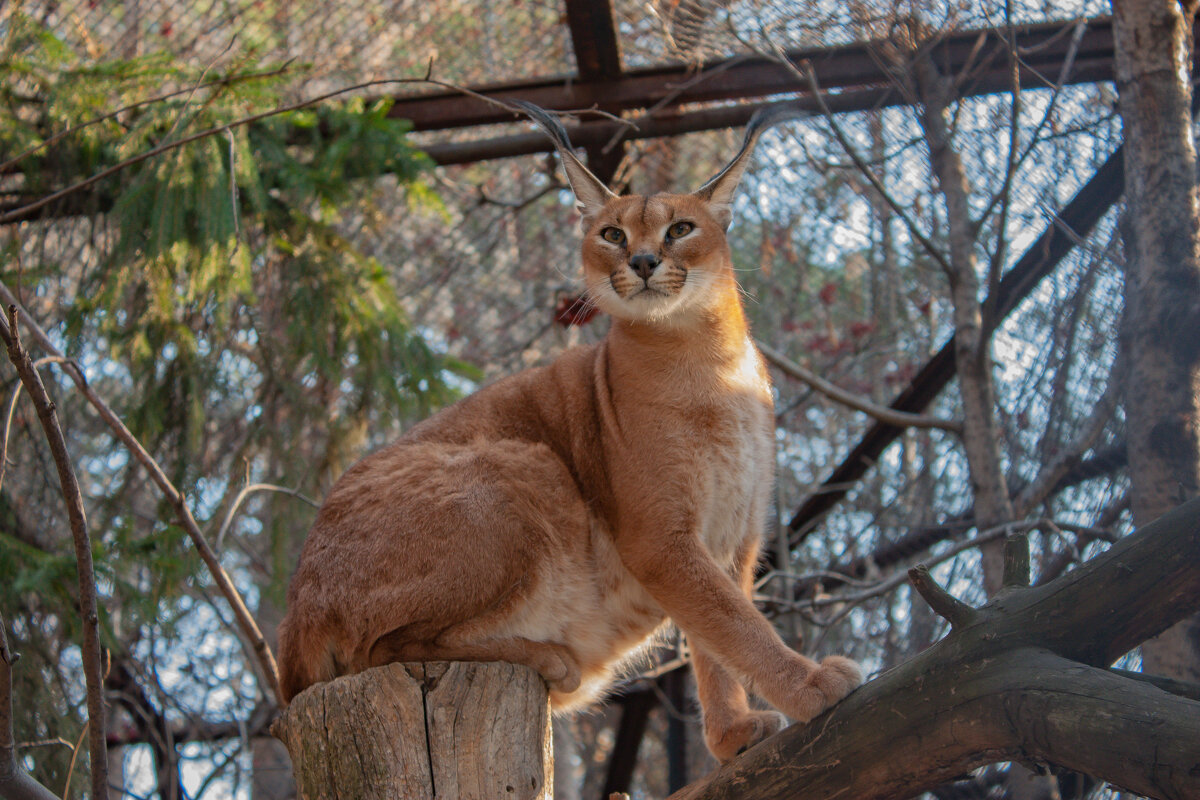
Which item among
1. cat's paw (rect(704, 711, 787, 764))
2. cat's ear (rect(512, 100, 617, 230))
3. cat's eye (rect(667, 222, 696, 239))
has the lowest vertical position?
cat's paw (rect(704, 711, 787, 764))

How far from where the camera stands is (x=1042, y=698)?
81.0 inches

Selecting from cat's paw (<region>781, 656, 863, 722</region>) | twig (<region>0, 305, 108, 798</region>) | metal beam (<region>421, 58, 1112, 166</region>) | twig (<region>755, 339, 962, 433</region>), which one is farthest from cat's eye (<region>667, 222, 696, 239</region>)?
twig (<region>0, 305, 108, 798</region>)

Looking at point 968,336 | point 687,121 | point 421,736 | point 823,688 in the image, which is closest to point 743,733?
point 823,688

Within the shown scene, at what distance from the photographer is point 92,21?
17.9ft

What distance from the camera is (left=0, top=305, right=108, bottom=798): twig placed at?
2268 mm

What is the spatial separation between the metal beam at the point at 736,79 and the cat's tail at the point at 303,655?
256cm

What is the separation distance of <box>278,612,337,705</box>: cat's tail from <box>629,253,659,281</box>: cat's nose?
153cm

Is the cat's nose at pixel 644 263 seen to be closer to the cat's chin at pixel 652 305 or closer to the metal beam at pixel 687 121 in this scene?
the cat's chin at pixel 652 305

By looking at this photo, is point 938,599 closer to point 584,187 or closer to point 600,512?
point 600,512

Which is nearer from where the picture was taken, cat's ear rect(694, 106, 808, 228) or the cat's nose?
the cat's nose

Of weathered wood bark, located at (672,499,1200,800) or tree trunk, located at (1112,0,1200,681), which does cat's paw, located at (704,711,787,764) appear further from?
tree trunk, located at (1112,0,1200,681)

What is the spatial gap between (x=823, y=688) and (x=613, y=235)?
1.82m

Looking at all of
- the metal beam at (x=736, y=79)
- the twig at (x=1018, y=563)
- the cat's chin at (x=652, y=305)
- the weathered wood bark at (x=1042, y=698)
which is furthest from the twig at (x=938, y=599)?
the metal beam at (x=736, y=79)

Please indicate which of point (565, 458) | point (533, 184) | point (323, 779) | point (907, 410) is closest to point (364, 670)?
point (323, 779)
